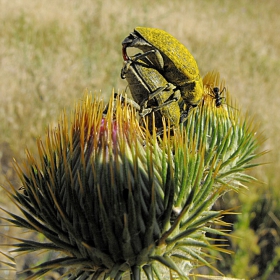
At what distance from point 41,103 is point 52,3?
29.0ft

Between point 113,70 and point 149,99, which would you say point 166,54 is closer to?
point 149,99

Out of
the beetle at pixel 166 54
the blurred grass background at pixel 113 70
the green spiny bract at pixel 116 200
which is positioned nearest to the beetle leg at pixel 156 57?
the beetle at pixel 166 54

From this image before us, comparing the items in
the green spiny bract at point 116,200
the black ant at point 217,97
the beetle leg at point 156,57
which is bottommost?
the green spiny bract at point 116,200

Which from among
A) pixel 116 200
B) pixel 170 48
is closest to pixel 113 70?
pixel 170 48

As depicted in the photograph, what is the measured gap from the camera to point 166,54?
2672 millimetres

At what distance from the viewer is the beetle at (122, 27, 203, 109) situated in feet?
8.62

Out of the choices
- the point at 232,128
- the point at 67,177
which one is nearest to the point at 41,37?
the point at 232,128

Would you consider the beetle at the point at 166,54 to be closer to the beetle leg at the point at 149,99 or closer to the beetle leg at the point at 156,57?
the beetle leg at the point at 156,57

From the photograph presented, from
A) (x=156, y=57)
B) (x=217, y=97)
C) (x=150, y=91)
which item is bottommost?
(x=217, y=97)

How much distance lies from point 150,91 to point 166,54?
0.90 feet

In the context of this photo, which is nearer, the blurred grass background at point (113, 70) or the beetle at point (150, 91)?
the beetle at point (150, 91)

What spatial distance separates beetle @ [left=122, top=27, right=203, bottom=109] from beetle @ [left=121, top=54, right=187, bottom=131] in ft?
0.17

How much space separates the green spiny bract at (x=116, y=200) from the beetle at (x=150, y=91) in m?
0.14

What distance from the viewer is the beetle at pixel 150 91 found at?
2.65 meters
